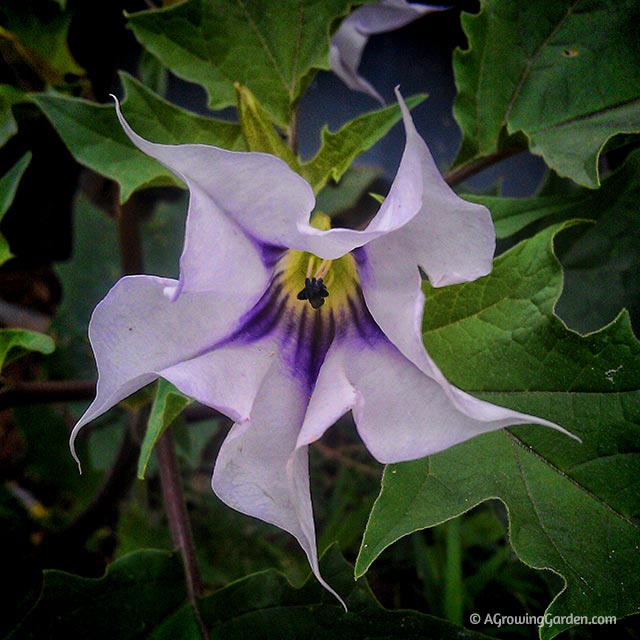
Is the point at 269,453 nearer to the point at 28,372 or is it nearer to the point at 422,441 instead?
the point at 422,441

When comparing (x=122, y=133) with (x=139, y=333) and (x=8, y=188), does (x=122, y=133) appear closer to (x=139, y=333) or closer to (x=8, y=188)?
(x=8, y=188)

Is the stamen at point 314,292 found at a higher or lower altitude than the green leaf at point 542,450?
higher

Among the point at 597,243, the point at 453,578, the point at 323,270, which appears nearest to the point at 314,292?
the point at 323,270

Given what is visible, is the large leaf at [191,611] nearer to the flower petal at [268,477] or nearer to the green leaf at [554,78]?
the flower petal at [268,477]

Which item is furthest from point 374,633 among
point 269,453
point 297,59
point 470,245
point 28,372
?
point 28,372

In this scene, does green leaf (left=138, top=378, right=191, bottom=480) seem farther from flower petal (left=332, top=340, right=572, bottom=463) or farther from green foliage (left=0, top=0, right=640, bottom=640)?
flower petal (left=332, top=340, right=572, bottom=463)

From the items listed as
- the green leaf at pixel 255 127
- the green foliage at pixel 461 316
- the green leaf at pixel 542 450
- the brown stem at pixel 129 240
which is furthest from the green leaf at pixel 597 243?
the brown stem at pixel 129 240

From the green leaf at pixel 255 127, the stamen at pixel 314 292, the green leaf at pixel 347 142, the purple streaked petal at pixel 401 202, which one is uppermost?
Answer: the purple streaked petal at pixel 401 202
